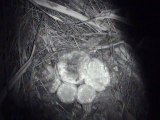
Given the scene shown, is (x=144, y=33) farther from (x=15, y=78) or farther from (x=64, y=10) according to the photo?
(x=15, y=78)

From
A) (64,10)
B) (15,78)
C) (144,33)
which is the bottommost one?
(15,78)

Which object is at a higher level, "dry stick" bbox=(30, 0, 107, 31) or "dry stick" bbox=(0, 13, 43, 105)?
"dry stick" bbox=(30, 0, 107, 31)

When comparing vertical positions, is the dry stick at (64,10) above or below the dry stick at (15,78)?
above

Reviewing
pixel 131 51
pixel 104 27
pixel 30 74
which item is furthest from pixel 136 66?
pixel 30 74

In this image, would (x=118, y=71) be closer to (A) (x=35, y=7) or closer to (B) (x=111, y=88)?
(B) (x=111, y=88)

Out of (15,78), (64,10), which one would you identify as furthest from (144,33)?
(15,78)

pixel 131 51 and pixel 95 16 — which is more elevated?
pixel 95 16

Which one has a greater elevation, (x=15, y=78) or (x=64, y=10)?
(x=64, y=10)

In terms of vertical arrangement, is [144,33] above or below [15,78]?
above
